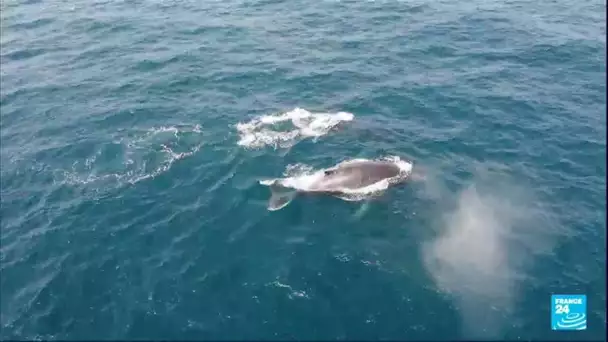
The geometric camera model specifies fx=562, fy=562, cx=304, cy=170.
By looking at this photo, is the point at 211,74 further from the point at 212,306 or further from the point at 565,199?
the point at 565,199

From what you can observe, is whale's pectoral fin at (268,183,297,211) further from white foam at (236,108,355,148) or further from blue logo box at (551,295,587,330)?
blue logo box at (551,295,587,330)

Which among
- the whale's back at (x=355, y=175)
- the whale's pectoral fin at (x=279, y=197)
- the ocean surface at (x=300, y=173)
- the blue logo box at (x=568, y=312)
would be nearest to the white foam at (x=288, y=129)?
the ocean surface at (x=300, y=173)

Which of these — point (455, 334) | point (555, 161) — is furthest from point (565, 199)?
point (455, 334)

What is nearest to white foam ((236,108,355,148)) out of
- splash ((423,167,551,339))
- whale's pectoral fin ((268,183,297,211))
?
whale's pectoral fin ((268,183,297,211))

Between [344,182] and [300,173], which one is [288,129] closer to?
[300,173]

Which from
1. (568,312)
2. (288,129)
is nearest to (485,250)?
(568,312)

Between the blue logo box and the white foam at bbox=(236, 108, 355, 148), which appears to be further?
the white foam at bbox=(236, 108, 355, 148)

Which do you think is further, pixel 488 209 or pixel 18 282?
pixel 488 209
